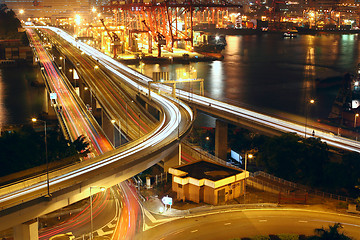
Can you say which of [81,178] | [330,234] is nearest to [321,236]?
[330,234]

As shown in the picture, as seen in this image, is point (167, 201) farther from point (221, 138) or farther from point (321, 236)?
point (221, 138)

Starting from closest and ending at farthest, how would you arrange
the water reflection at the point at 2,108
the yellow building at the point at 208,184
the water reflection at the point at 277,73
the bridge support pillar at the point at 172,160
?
the yellow building at the point at 208,184
the bridge support pillar at the point at 172,160
the water reflection at the point at 2,108
the water reflection at the point at 277,73

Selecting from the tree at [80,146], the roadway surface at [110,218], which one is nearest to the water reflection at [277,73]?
the tree at [80,146]

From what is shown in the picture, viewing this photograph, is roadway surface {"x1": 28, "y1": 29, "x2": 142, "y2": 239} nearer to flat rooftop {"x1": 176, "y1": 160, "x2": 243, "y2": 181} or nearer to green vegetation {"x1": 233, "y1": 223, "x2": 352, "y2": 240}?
flat rooftop {"x1": 176, "y1": 160, "x2": 243, "y2": 181}

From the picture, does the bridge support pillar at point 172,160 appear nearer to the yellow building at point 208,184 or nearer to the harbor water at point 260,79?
the yellow building at point 208,184

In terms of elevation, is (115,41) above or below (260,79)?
above

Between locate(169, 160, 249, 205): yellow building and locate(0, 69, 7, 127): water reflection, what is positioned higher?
locate(169, 160, 249, 205): yellow building

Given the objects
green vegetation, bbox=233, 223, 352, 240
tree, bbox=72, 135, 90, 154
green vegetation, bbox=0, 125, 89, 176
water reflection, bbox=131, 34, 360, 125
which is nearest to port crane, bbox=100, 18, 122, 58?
water reflection, bbox=131, 34, 360, 125
